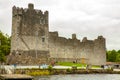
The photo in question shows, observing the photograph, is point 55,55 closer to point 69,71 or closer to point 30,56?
point 30,56

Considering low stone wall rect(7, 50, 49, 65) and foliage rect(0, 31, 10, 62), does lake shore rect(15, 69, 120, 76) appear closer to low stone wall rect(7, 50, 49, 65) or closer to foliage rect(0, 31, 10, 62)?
low stone wall rect(7, 50, 49, 65)

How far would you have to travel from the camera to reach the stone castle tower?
198 ft

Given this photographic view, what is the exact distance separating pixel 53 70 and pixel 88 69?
7.24 metres

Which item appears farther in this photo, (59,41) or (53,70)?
(59,41)

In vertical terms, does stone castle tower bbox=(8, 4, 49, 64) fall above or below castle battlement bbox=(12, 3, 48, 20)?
below

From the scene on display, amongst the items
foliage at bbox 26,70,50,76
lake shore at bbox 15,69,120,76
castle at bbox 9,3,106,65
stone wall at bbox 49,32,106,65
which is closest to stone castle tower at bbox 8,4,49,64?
castle at bbox 9,3,106,65

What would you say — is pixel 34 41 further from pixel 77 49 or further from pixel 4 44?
pixel 4 44

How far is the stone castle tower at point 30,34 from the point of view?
198 ft

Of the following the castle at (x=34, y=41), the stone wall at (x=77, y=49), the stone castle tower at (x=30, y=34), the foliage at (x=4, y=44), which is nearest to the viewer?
the castle at (x=34, y=41)

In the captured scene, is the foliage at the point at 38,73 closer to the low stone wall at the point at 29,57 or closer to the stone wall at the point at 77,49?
the low stone wall at the point at 29,57

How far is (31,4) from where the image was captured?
62.0 m

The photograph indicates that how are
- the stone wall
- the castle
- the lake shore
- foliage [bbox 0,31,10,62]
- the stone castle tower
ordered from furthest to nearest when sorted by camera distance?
foliage [bbox 0,31,10,62], the stone wall, the stone castle tower, the castle, the lake shore

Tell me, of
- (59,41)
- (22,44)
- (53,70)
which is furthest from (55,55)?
(53,70)

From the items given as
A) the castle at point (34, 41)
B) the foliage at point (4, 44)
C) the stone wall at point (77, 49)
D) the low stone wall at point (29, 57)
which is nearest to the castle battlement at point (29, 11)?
the castle at point (34, 41)
